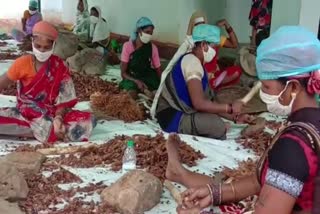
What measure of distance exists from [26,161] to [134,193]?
0.94 meters

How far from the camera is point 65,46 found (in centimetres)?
857

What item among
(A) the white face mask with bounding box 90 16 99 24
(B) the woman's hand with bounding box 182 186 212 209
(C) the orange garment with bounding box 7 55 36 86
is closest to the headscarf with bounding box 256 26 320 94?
(B) the woman's hand with bounding box 182 186 212 209

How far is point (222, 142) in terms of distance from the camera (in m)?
4.70

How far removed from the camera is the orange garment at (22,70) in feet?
14.2

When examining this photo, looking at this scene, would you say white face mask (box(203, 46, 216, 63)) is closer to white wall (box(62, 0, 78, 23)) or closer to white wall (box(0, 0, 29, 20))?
white wall (box(62, 0, 78, 23))

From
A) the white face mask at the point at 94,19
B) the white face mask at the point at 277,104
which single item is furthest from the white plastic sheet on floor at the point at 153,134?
the white face mask at the point at 94,19

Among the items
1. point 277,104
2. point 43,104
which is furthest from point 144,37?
point 277,104

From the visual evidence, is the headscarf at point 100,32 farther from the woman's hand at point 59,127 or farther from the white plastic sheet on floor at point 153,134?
the woman's hand at point 59,127

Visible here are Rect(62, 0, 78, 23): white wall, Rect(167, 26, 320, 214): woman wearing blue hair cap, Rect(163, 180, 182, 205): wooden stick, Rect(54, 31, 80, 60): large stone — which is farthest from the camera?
Rect(62, 0, 78, 23): white wall

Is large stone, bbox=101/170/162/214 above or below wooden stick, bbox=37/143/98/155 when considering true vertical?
above

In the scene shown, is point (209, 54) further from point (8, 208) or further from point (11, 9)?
point (11, 9)

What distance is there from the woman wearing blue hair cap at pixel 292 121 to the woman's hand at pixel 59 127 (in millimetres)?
2817

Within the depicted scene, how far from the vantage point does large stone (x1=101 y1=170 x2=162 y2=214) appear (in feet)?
10.4

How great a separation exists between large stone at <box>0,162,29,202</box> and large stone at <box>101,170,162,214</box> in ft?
1.62
